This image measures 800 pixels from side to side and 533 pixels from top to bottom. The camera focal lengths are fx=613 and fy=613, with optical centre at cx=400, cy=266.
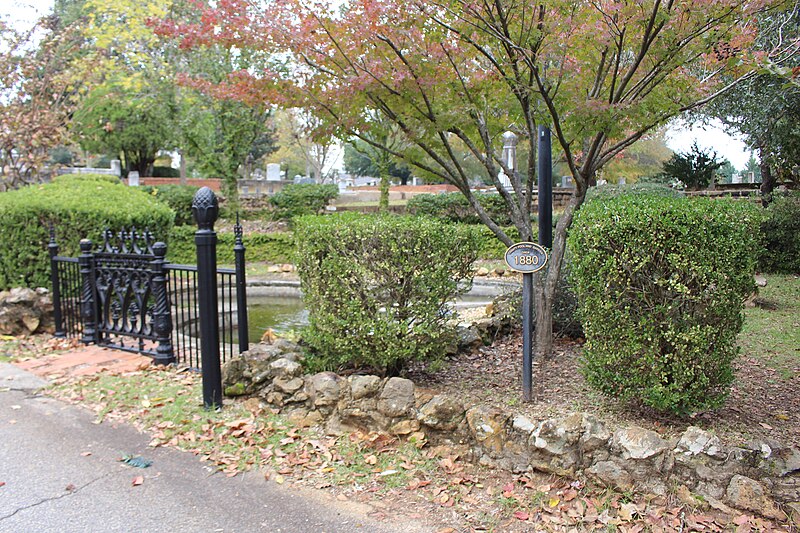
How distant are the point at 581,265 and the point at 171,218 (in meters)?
6.37

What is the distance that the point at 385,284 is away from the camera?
4137 mm

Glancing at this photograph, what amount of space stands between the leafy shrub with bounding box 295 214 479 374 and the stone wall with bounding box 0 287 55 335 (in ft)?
14.9

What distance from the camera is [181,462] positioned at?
374cm

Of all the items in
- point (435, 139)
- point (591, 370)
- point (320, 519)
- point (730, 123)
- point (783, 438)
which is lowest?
point (320, 519)

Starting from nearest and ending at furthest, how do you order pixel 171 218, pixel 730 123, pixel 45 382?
1. pixel 45 382
2. pixel 171 218
3. pixel 730 123

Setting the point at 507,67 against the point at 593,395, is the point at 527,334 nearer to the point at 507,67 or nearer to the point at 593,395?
the point at 593,395

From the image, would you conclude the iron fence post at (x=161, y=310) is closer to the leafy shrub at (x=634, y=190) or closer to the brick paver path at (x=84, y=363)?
the brick paver path at (x=84, y=363)

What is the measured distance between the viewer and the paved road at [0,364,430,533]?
3.02 metres

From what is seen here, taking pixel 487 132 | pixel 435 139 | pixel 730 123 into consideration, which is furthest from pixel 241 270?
pixel 730 123

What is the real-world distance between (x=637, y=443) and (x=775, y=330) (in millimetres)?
3820

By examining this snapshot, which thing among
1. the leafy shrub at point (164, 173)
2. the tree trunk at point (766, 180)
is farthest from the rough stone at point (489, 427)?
the leafy shrub at point (164, 173)

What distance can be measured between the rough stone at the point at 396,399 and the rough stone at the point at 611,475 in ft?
3.82

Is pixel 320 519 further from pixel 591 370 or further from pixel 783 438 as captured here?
pixel 783 438

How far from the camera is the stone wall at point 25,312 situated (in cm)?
702
